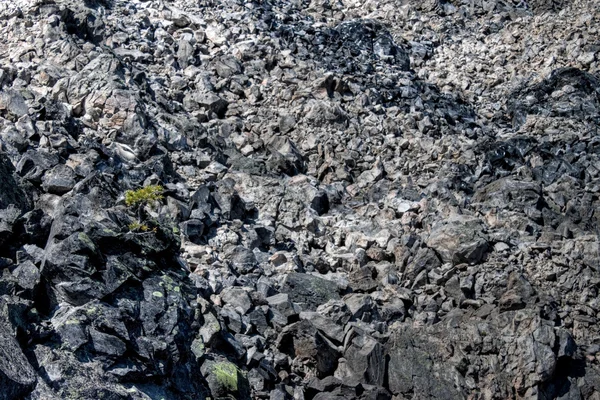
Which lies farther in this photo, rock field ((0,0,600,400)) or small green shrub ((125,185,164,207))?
small green shrub ((125,185,164,207))

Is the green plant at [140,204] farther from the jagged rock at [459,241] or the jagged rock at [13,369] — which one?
the jagged rock at [459,241]

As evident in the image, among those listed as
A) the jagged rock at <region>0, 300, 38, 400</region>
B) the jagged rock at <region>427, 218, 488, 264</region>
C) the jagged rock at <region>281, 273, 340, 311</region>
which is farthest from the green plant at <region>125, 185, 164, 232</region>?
the jagged rock at <region>427, 218, 488, 264</region>

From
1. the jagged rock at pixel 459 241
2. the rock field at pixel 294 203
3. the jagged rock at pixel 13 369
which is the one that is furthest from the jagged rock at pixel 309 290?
the jagged rock at pixel 13 369

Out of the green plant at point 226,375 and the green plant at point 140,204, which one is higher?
the green plant at point 140,204

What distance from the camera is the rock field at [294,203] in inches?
434

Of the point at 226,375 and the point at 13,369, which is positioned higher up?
the point at 13,369

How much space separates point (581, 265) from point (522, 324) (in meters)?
2.59

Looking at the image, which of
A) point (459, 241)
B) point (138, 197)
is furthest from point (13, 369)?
point (459, 241)

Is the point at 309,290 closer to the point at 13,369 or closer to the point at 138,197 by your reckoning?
the point at 138,197

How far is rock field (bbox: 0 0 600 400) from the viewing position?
1103 cm

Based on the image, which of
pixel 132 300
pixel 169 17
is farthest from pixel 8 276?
pixel 169 17

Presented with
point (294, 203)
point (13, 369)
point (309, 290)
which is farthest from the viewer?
point (294, 203)

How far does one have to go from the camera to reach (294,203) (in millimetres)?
17656

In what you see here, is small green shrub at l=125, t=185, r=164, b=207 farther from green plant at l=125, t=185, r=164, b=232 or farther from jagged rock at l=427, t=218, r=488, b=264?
jagged rock at l=427, t=218, r=488, b=264
